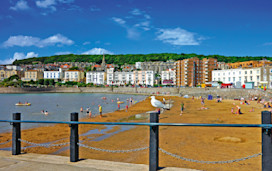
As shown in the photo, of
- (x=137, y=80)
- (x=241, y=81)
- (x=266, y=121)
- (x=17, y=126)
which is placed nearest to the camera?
(x=266, y=121)

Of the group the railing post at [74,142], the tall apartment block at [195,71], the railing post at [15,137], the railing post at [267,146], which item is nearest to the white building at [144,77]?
the tall apartment block at [195,71]

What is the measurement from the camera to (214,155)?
9047 millimetres

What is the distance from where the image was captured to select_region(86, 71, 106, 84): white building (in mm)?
170375

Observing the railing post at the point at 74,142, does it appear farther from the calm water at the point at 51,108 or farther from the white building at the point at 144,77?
the white building at the point at 144,77

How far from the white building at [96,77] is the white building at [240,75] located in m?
96.8

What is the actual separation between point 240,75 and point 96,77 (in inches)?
4502

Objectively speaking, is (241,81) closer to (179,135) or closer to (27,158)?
(179,135)

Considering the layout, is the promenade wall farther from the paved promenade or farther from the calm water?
the paved promenade

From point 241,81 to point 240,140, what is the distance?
77.0m

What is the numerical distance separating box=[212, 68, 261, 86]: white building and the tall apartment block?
52.9 feet

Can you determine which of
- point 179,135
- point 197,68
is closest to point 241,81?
point 197,68

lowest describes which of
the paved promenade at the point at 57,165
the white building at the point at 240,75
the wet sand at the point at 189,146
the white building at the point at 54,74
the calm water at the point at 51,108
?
the calm water at the point at 51,108

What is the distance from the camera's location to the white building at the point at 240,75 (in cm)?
7336

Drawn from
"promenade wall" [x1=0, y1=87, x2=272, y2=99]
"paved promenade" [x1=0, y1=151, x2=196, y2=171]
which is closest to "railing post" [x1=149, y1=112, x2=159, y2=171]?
"paved promenade" [x1=0, y1=151, x2=196, y2=171]
